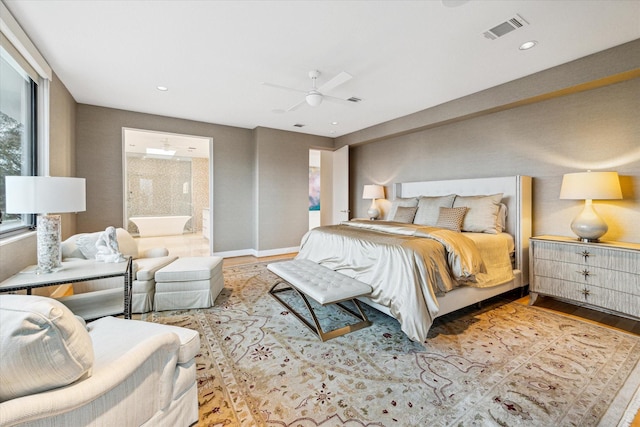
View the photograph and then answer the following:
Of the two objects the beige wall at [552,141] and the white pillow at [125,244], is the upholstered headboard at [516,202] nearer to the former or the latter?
the beige wall at [552,141]

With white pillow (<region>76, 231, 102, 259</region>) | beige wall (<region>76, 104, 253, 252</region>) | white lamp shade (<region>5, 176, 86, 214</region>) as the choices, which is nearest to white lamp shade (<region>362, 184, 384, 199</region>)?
beige wall (<region>76, 104, 253, 252</region>)

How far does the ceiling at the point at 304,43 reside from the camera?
2.03 metres

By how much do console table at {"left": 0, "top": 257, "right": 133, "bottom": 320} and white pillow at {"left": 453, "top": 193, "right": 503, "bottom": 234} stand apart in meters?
3.64

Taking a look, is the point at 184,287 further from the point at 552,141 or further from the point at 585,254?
the point at 552,141

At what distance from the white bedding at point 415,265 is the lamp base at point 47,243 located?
2.40 m

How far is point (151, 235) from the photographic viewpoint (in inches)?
304

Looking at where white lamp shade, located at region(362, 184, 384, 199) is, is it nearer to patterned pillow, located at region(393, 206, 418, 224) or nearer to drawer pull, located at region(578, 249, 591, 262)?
patterned pillow, located at region(393, 206, 418, 224)

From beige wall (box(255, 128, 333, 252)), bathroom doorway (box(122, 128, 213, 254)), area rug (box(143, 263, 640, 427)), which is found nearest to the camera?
area rug (box(143, 263, 640, 427))

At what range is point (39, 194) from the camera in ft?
5.99

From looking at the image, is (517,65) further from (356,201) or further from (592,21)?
(356,201)

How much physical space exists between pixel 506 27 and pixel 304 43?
5.60 ft

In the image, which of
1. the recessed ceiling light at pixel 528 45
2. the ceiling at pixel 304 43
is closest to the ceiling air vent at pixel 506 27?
the ceiling at pixel 304 43

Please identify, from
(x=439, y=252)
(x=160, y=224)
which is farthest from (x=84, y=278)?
(x=160, y=224)

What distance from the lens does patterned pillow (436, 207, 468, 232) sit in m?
3.33
